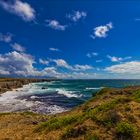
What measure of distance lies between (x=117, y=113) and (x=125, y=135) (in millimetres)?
1501

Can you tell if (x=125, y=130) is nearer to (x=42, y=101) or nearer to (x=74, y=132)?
(x=74, y=132)

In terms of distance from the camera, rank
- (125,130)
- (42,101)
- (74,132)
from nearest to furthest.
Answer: (125,130) → (74,132) → (42,101)

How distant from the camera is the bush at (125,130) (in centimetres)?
974

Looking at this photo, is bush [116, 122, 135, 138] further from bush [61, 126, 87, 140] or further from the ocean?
the ocean

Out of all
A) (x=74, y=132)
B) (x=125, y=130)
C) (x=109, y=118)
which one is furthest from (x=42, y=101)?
(x=125, y=130)

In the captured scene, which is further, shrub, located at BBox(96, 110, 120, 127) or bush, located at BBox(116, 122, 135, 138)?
shrub, located at BBox(96, 110, 120, 127)

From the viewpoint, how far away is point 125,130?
9.84 meters

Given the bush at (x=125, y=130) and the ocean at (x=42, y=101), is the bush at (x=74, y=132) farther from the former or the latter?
the ocean at (x=42, y=101)

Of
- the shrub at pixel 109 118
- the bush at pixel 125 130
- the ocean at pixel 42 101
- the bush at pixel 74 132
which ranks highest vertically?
the shrub at pixel 109 118

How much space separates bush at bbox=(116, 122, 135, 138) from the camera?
384 inches

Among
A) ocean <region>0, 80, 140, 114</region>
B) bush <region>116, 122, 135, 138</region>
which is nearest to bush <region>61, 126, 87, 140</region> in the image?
bush <region>116, 122, 135, 138</region>

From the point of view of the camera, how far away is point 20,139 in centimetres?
1218

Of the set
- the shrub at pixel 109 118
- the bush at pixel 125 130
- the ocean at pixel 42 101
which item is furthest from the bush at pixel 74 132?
the ocean at pixel 42 101

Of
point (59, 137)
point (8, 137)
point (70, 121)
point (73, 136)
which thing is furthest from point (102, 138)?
point (8, 137)
